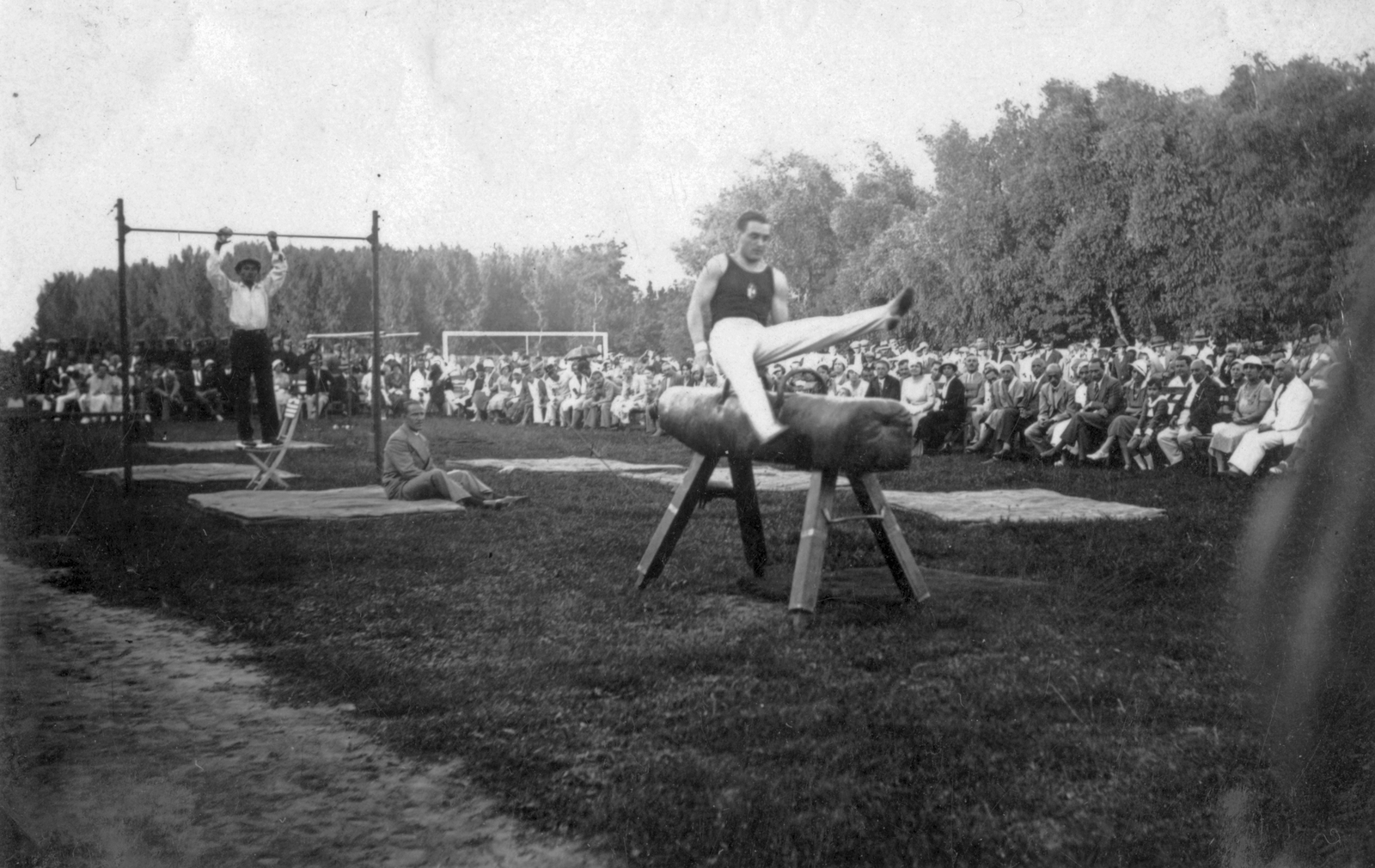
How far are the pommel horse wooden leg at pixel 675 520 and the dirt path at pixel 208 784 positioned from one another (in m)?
2.19

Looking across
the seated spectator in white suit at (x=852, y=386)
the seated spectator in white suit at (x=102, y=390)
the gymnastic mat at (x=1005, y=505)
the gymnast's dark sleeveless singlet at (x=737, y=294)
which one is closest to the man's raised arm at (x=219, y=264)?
the gymnastic mat at (x=1005, y=505)

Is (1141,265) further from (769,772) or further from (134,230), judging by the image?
(769,772)

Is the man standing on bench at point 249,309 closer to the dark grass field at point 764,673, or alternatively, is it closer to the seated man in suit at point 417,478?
the seated man in suit at point 417,478

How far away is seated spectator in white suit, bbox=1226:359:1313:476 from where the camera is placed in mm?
10398

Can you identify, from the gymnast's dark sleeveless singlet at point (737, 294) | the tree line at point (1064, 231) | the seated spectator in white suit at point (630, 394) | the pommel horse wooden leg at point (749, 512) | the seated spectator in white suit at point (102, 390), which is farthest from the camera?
the seated spectator in white suit at point (102, 390)

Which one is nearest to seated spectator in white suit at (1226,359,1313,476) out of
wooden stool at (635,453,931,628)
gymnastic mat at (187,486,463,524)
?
wooden stool at (635,453,931,628)

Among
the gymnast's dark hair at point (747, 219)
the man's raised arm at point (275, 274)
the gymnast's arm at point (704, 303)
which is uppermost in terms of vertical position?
the man's raised arm at point (275, 274)

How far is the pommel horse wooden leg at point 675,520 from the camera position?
618 cm

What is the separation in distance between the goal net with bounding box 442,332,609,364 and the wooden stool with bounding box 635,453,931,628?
57.7ft

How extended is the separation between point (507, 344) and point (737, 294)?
88.0 feet

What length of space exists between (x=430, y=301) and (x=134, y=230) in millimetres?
16619

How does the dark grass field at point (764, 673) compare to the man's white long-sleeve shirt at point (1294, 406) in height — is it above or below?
below

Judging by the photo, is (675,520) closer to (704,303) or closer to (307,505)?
(704,303)

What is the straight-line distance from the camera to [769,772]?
3.50 m
